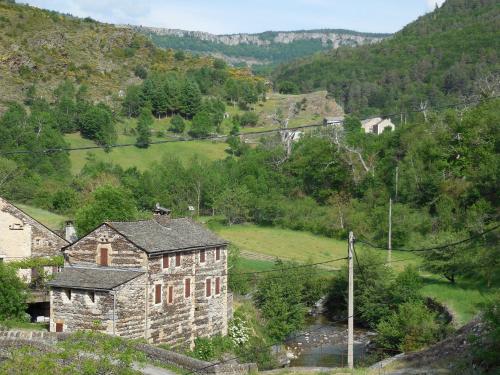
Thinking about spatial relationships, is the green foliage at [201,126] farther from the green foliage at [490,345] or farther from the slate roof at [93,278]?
the green foliage at [490,345]

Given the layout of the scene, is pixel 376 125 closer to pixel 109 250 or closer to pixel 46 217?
pixel 46 217

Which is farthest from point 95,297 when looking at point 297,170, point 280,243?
point 297,170

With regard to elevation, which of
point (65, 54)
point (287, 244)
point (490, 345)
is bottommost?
point (287, 244)

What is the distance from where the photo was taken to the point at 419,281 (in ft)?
178

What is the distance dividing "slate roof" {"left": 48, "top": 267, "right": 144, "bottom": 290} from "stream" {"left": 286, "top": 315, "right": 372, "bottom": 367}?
12.1 m

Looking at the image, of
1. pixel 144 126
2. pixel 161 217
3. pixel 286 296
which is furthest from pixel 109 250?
pixel 144 126

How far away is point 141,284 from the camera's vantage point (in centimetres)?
4150

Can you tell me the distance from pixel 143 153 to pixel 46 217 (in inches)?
1939

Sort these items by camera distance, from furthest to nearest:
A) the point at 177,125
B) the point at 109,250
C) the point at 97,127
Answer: the point at 177,125
the point at 97,127
the point at 109,250

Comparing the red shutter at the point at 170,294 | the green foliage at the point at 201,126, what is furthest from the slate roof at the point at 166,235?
the green foliage at the point at 201,126

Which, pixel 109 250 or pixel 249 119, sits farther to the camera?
pixel 249 119

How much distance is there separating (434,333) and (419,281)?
10.8 meters

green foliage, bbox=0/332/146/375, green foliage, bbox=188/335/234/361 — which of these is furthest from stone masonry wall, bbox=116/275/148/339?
green foliage, bbox=0/332/146/375

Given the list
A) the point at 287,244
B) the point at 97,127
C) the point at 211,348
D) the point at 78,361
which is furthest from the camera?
the point at 97,127
